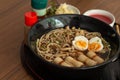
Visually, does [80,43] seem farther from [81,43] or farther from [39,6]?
[39,6]

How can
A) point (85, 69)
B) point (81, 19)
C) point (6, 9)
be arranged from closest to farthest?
1. point (85, 69)
2. point (81, 19)
3. point (6, 9)

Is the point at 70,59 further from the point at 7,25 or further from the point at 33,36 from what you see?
the point at 7,25

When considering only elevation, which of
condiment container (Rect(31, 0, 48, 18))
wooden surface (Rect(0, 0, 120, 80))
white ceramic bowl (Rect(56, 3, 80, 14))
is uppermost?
condiment container (Rect(31, 0, 48, 18))

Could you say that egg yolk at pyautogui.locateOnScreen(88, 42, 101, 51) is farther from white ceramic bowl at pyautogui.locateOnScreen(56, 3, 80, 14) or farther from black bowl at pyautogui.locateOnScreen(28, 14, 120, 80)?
white ceramic bowl at pyautogui.locateOnScreen(56, 3, 80, 14)

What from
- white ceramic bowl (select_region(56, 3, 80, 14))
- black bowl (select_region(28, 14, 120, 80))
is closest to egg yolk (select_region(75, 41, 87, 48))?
black bowl (select_region(28, 14, 120, 80))

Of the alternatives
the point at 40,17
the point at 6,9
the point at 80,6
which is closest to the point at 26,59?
the point at 40,17
